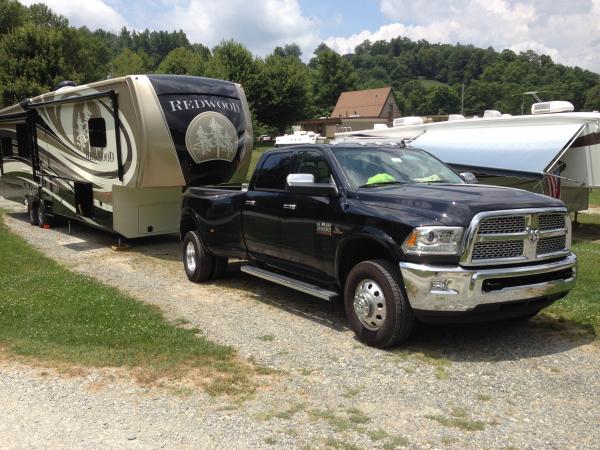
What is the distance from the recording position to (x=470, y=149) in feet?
43.2

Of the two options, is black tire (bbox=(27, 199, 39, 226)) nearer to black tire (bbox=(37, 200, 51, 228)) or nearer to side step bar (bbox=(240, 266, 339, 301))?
black tire (bbox=(37, 200, 51, 228))

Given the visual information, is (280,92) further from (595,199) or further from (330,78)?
(330,78)

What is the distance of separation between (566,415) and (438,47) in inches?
6690

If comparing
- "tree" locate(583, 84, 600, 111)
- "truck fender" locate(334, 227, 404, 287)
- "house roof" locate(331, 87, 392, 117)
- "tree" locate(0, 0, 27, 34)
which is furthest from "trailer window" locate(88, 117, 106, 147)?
"tree" locate(583, 84, 600, 111)

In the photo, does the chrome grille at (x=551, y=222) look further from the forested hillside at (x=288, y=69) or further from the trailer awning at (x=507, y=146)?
the forested hillside at (x=288, y=69)

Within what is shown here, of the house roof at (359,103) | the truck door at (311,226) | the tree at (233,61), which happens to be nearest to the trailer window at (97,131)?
the truck door at (311,226)

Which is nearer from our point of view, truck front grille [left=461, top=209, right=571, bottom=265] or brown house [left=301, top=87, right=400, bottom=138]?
truck front grille [left=461, top=209, right=571, bottom=265]

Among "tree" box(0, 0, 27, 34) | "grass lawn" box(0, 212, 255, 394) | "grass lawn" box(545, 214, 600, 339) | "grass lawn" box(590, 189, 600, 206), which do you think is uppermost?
"tree" box(0, 0, 27, 34)

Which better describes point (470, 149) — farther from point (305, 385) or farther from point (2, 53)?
point (2, 53)

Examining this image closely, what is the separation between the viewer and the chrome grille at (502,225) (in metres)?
5.01

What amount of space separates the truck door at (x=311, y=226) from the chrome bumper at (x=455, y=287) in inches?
44.6

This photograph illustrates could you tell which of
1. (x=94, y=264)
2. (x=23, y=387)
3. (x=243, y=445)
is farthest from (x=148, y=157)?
(x=243, y=445)

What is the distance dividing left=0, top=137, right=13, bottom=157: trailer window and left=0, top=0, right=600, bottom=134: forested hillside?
18269 mm

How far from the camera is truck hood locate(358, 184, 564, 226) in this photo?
16.5 feet
